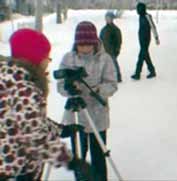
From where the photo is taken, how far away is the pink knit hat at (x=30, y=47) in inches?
130

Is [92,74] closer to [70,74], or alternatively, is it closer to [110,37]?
[70,74]

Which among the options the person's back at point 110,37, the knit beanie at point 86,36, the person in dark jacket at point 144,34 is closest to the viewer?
the knit beanie at point 86,36

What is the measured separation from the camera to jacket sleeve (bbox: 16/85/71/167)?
312 cm

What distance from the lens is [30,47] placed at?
3.30 meters

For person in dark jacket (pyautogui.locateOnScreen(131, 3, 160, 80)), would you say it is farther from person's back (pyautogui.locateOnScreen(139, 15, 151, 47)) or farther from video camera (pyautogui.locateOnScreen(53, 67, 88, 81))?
video camera (pyautogui.locateOnScreen(53, 67, 88, 81))

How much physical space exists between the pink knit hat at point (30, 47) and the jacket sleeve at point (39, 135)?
214mm

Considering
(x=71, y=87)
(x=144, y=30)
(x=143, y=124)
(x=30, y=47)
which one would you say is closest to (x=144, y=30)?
(x=144, y=30)

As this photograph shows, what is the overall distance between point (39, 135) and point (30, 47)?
0.47 metres

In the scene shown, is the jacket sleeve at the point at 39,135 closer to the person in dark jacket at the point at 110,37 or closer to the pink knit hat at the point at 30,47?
the pink knit hat at the point at 30,47

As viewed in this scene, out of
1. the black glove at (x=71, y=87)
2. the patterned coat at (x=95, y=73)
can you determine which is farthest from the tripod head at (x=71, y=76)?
the patterned coat at (x=95, y=73)

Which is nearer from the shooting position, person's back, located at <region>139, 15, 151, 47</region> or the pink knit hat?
the pink knit hat

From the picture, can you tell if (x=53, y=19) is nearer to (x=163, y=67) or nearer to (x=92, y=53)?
(x=163, y=67)

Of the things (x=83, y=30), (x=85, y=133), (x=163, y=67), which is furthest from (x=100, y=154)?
(x=163, y=67)

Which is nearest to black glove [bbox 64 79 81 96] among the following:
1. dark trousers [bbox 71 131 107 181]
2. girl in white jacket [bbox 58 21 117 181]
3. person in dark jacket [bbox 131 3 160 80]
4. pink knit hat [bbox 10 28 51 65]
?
girl in white jacket [bbox 58 21 117 181]
